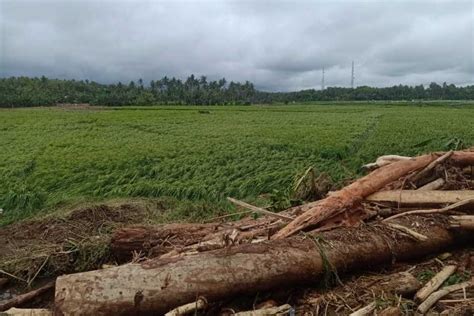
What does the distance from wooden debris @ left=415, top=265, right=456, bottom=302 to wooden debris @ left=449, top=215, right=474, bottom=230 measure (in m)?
0.62

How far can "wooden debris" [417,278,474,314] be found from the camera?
3.53 m

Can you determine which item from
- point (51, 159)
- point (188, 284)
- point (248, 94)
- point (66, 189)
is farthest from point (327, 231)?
point (248, 94)

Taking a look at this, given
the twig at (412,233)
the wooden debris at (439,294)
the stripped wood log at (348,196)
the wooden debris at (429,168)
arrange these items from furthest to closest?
the wooden debris at (429,168) < the stripped wood log at (348,196) < the twig at (412,233) < the wooden debris at (439,294)

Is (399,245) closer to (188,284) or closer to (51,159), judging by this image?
(188,284)

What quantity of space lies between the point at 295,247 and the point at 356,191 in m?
1.33

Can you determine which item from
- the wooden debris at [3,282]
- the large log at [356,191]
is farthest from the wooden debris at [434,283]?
the wooden debris at [3,282]

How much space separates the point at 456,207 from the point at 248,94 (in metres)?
92.8

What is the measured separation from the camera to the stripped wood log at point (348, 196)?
4.76 metres

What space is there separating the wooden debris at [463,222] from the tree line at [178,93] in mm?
70181

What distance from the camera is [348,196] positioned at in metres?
5.00

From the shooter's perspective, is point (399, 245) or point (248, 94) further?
point (248, 94)

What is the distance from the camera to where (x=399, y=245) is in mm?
4496

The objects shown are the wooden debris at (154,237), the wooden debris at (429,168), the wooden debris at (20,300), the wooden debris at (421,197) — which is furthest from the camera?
the wooden debris at (429,168)

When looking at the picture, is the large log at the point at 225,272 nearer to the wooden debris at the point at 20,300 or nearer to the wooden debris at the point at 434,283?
the wooden debris at the point at 434,283
